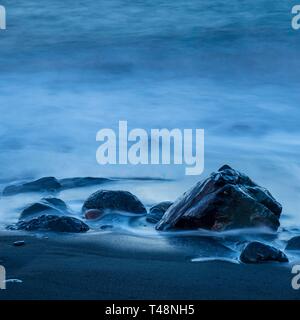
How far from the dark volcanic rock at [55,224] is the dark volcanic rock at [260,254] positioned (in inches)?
39.3

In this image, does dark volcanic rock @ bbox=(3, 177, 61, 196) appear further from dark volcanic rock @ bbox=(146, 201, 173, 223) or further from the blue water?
dark volcanic rock @ bbox=(146, 201, 173, 223)

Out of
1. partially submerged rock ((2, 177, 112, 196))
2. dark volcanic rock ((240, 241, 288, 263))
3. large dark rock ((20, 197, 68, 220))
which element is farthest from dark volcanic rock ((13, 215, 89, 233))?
dark volcanic rock ((240, 241, 288, 263))

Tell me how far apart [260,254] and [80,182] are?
6.19 ft

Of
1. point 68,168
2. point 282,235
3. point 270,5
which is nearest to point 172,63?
point 270,5

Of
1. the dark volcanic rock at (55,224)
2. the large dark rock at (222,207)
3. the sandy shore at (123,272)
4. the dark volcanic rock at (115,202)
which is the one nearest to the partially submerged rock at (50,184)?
the dark volcanic rock at (115,202)

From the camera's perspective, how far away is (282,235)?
4.73m

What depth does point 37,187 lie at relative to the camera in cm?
568

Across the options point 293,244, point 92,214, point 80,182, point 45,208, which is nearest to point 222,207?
point 293,244

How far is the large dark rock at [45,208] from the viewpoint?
4.95 metres

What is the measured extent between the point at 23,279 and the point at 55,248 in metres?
0.41

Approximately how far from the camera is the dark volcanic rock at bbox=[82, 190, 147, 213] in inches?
198

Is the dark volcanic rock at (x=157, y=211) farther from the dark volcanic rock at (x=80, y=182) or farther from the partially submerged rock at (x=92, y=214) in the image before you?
the dark volcanic rock at (x=80, y=182)

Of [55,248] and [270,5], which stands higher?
[270,5]

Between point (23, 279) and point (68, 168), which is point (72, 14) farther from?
point (23, 279)
